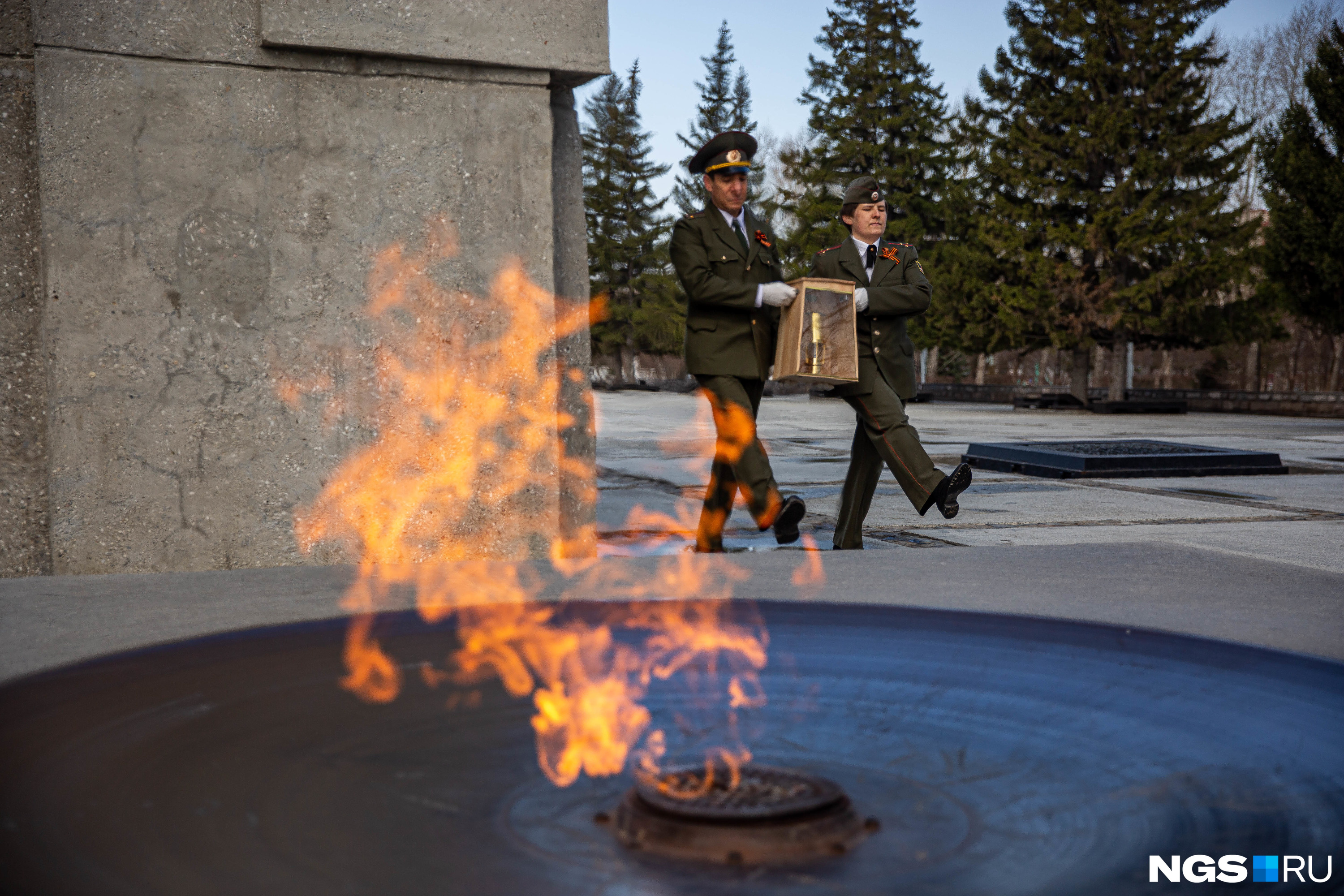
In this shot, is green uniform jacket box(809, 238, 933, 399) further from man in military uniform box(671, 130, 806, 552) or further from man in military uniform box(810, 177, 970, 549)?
man in military uniform box(671, 130, 806, 552)

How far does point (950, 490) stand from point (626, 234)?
142 ft

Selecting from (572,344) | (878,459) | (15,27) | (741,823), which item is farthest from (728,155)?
(741,823)

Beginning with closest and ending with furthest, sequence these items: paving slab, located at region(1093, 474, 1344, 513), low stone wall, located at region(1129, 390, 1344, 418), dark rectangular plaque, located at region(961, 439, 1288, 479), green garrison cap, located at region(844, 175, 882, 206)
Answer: green garrison cap, located at region(844, 175, 882, 206), paving slab, located at region(1093, 474, 1344, 513), dark rectangular plaque, located at region(961, 439, 1288, 479), low stone wall, located at region(1129, 390, 1344, 418)

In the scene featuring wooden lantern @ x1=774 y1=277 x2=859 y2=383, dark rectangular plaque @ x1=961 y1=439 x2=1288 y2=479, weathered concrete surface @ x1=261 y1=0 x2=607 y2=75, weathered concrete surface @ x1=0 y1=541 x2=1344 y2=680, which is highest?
weathered concrete surface @ x1=261 y1=0 x2=607 y2=75

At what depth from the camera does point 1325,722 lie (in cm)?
194

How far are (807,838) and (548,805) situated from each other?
0.37 metres

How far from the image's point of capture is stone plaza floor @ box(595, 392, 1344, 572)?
572 cm

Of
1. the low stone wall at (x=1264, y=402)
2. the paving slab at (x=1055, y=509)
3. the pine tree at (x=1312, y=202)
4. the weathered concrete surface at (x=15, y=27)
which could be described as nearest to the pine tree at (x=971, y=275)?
the low stone wall at (x=1264, y=402)

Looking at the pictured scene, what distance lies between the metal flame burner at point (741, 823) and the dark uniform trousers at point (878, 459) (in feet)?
11.9

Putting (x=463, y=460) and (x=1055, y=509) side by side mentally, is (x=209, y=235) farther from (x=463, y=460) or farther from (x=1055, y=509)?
(x=1055, y=509)

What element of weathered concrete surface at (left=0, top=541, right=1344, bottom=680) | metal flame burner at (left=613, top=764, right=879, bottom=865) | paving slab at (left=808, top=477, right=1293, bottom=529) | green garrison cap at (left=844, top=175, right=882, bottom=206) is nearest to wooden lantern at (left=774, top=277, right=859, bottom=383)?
green garrison cap at (left=844, top=175, right=882, bottom=206)

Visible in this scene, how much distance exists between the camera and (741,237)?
5.27 meters

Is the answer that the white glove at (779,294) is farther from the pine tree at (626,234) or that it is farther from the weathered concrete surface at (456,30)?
the pine tree at (626,234)

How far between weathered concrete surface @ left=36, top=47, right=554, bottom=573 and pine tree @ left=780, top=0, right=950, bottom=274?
31.4 m
